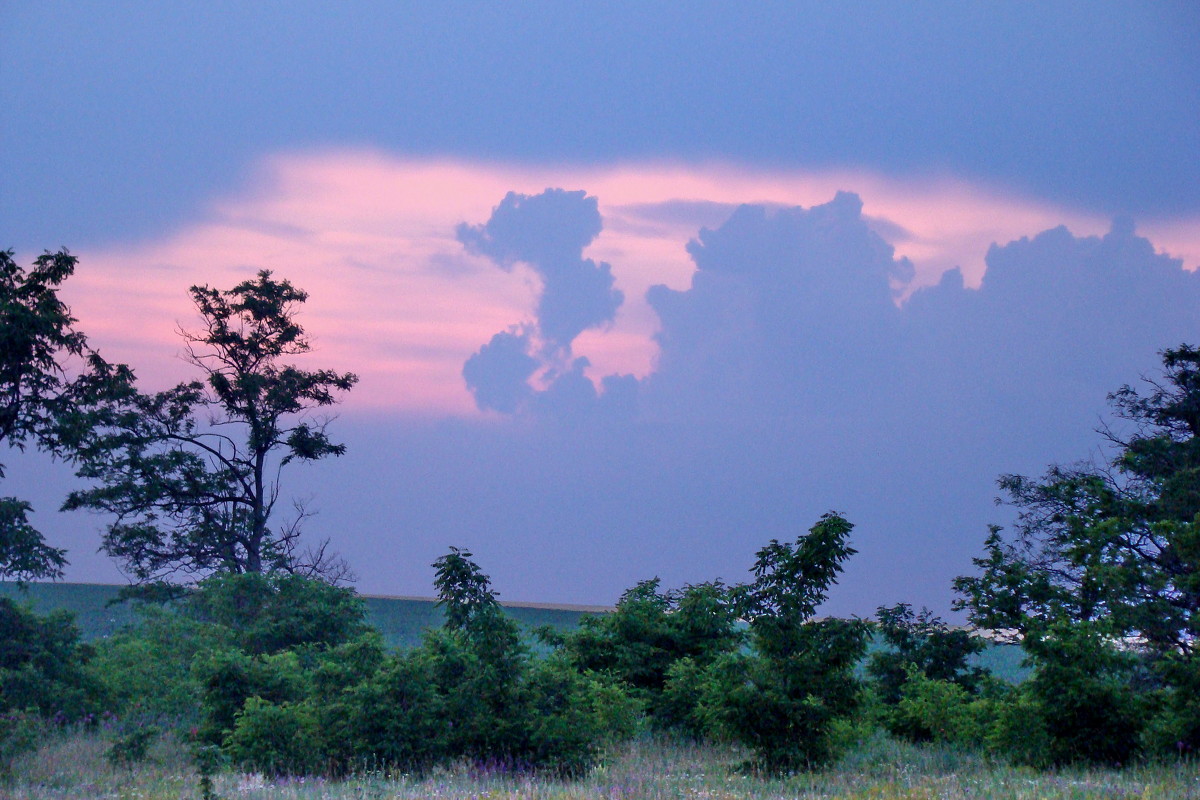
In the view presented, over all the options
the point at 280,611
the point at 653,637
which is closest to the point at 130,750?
the point at 280,611

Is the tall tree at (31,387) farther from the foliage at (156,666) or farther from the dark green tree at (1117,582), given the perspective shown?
the dark green tree at (1117,582)

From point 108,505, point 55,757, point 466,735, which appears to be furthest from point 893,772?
point 108,505

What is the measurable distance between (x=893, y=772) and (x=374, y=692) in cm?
769

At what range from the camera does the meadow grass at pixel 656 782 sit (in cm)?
1170

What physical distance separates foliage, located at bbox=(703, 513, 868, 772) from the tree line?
1.3 inches

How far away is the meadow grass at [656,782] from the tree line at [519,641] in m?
0.55

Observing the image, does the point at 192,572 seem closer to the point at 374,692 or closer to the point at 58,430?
the point at 58,430

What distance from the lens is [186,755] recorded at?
54.6 ft

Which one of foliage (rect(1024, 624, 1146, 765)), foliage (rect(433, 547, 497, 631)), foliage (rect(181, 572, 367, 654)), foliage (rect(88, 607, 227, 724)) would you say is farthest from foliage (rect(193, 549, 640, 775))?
foliage (rect(181, 572, 367, 654))

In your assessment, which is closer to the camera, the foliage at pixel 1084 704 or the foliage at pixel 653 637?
the foliage at pixel 1084 704

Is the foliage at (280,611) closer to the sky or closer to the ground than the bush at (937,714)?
closer to the sky

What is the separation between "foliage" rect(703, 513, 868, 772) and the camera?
1400cm

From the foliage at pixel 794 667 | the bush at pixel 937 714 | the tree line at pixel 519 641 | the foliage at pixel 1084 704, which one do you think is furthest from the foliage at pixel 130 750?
the foliage at pixel 1084 704

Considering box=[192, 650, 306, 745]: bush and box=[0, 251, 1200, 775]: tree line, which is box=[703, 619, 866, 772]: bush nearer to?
box=[0, 251, 1200, 775]: tree line
